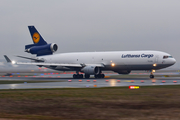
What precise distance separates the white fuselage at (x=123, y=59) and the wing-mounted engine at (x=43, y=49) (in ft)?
8.49

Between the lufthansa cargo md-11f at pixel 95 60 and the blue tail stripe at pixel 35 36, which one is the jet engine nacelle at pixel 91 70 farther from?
the blue tail stripe at pixel 35 36

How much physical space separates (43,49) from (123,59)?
17.2 metres

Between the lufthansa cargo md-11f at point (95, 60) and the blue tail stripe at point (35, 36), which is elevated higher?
the blue tail stripe at point (35, 36)

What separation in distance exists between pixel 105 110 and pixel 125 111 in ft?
3.03

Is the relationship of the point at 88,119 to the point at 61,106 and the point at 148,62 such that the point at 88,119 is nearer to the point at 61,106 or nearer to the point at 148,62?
the point at 61,106

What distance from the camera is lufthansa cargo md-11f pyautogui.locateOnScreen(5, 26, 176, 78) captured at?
47.3 m

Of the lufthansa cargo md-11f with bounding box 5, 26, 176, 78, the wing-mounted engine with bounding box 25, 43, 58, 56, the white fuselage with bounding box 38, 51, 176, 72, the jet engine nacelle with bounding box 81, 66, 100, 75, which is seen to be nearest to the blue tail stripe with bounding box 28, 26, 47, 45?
the lufthansa cargo md-11f with bounding box 5, 26, 176, 78

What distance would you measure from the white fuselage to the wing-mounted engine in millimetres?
2589

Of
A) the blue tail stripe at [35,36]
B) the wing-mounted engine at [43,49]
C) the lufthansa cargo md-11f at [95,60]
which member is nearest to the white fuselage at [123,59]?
the lufthansa cargo md-11f at [95,60]

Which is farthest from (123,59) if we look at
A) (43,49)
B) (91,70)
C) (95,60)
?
(43,49)

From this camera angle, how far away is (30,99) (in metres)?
17.6

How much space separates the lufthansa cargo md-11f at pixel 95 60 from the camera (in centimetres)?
4728

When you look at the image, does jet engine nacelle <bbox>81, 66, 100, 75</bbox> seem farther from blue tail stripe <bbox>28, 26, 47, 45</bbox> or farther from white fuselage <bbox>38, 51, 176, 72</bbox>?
blue tail stripe <bbox>28, 26, 47, 45</bbox>

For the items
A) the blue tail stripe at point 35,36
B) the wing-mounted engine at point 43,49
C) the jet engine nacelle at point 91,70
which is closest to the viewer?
the jet engine nacelle at point 91,70
